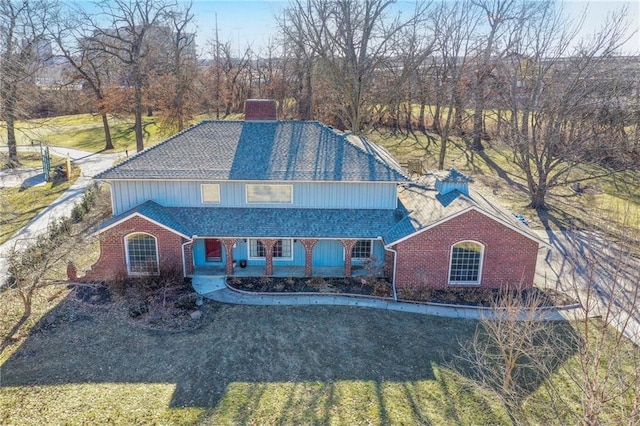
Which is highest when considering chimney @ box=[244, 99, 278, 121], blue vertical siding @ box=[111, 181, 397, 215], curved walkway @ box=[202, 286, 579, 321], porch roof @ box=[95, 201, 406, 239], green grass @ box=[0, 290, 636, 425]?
chimney @ box=[244, 99, 278, 121]

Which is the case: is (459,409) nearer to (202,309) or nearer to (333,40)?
(202,309)

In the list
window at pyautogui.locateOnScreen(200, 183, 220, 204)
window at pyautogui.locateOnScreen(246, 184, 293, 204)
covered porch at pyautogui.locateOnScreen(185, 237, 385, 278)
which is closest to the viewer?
covered porch at pyautogui.locateOnScreen(185, 237, 385, 278)

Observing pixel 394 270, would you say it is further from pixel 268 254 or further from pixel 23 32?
pixel 23 32

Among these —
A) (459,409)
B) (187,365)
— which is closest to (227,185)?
(187,365)

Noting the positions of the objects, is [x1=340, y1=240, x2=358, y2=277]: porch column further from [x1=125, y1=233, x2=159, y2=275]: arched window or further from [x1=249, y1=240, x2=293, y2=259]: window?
[x1=125, y1=233, x2=159, y2=275]: arched window

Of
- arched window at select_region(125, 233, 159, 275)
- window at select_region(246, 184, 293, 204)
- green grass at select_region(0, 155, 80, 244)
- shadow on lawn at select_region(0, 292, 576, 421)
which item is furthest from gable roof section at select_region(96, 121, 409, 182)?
green grass at select_region(0, 155, 80, 244)

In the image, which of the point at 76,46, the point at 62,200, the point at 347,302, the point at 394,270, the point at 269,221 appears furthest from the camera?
the point at 76,46

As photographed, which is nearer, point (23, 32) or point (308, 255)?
point (308, 255)

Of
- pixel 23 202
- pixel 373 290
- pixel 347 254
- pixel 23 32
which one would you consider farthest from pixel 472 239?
pixel 23 32

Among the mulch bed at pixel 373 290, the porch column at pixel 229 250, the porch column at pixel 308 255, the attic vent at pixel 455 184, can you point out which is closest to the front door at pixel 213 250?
the porch column at pixel 229 250
